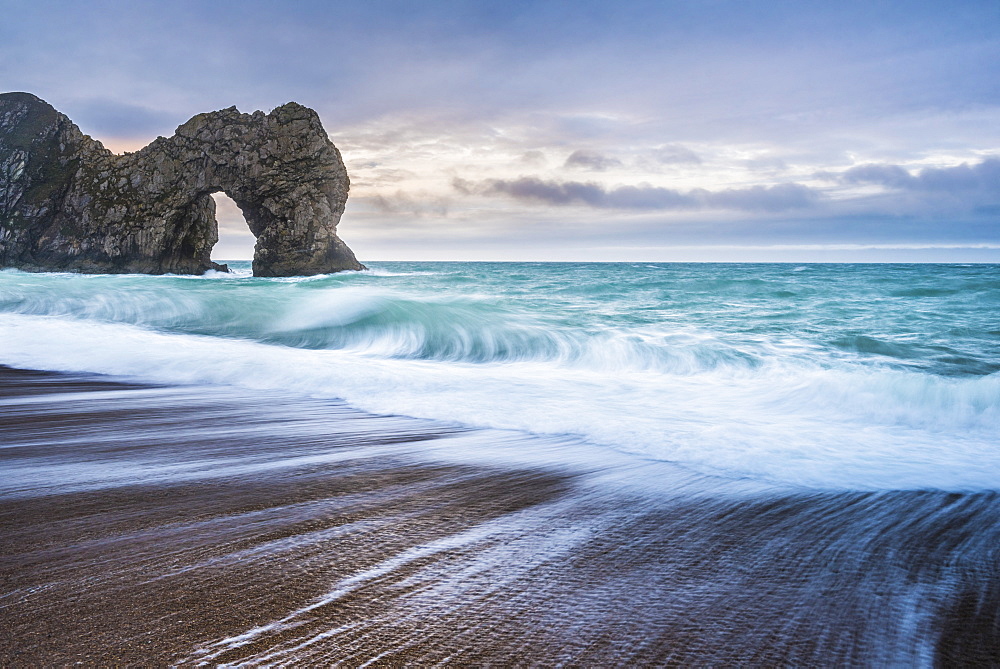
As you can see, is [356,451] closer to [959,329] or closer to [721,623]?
[721,623]

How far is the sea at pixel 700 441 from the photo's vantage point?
1.63 m

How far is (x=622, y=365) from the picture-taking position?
7.39 meters

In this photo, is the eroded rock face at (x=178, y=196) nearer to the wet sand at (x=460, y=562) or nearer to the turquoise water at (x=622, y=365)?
the turquoise water at (x=622, y=365)

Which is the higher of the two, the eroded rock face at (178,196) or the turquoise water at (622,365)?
the eroded rock face at (178,196)

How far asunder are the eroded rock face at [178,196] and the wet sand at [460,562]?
4211cm

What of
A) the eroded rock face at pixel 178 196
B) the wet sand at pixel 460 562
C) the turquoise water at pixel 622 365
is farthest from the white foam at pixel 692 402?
the eroded rock face at pixel 178 196

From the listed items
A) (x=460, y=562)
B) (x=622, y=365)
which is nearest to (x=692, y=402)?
(x=622, y=365)

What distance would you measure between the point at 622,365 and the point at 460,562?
18.9 ft

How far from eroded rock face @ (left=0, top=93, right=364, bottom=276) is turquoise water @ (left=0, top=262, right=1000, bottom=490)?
2871 centimetres

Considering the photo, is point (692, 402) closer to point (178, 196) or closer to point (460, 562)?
point (460, 562)

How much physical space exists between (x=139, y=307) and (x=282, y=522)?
1259 centimetres

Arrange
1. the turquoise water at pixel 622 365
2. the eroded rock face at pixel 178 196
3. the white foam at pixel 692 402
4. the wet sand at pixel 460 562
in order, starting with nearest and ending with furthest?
the wet sand at pixel 460 562
the white foam at pixel 692 402
the turquoise water at pixel 622 365
the eroded rock face at pixel 178 196

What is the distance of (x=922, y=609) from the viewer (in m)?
1.71

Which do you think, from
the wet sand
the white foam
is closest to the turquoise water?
the white foam
